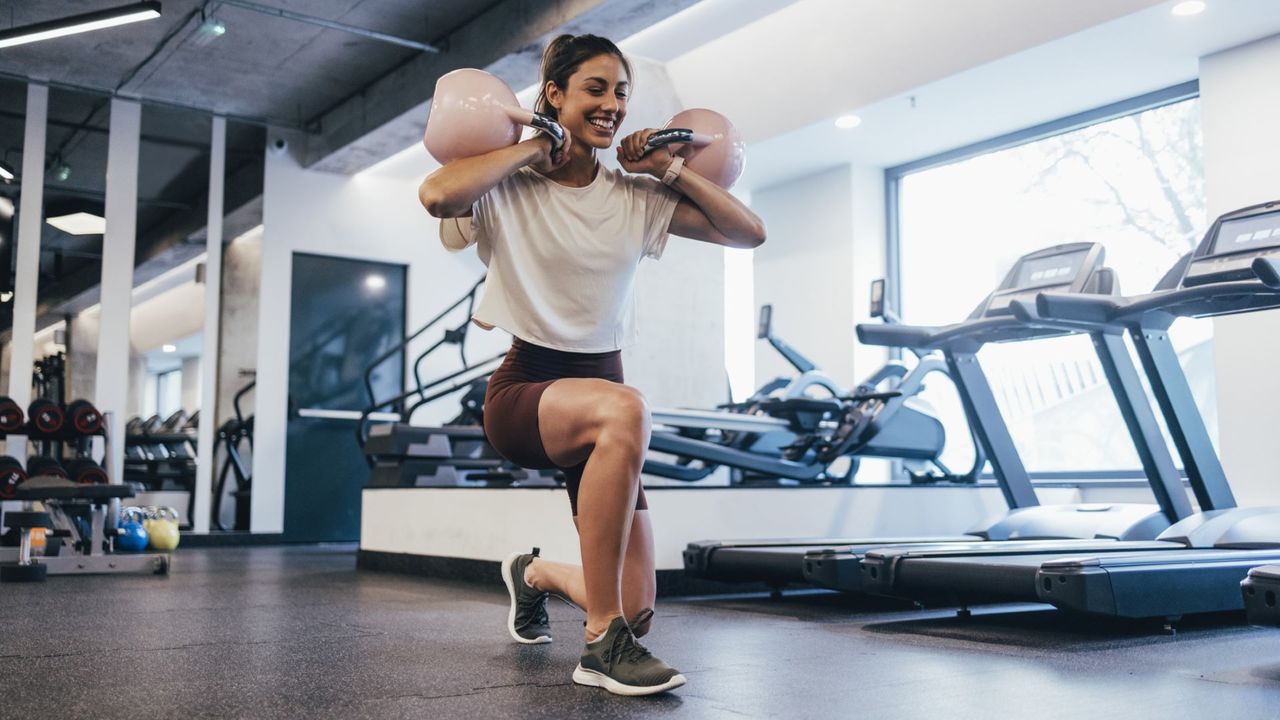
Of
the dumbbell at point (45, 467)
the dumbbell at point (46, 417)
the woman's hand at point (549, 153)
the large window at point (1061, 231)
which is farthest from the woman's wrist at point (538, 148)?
the large window at point (1061, 231)

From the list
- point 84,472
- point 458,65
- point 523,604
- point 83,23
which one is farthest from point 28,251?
point 523,604

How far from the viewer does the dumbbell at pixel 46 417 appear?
18.9 feet

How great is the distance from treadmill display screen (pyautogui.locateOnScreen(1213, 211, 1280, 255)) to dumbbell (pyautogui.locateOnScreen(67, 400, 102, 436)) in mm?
5266

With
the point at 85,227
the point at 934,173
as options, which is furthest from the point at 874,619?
the point at 85,227

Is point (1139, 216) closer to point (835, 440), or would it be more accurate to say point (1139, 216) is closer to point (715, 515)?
point (835, 440)

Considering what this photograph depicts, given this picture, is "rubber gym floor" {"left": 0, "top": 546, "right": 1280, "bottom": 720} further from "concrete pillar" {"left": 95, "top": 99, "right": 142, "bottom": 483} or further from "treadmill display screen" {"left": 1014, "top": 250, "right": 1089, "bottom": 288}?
"concrete pillar" {"left": 95, "top": 99, "right": 142, "bottom": 483}

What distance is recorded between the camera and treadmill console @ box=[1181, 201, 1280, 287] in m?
3.49

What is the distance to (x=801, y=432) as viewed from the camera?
17.3ft

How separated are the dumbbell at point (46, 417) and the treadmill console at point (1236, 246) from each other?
5.36 meters

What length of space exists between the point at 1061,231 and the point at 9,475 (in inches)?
245

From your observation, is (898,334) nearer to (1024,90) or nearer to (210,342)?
(1024,90)

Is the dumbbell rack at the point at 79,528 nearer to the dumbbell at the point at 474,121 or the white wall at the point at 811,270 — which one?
the dumbbell at the point at 474,121

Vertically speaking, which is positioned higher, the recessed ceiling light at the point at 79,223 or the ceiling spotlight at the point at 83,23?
the ceiling spotlight at the point at 83,23

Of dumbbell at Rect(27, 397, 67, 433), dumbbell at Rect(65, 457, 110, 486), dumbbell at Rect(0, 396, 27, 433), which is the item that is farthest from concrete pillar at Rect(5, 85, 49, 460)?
dumbbell at Rect(65, 457, 110, 486)
